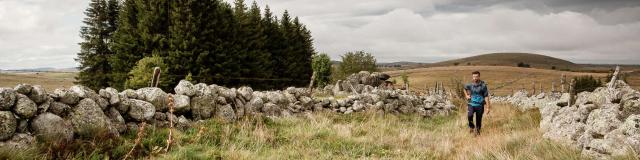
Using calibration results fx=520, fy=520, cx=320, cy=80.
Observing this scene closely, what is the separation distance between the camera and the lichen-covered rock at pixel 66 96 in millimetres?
8250

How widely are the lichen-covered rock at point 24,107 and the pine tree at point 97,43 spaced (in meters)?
31.8

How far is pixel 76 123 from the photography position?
811 centimetres

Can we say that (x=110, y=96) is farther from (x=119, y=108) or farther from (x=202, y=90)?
(x=202, y=90)

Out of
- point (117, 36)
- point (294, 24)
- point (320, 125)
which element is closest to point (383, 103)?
point (320, 125)

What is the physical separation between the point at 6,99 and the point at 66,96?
111 cm

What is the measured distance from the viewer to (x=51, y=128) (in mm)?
7527

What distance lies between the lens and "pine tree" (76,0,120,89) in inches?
1511

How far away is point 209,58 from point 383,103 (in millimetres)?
18921

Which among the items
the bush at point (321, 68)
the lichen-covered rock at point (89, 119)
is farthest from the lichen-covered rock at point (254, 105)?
the bush at point (321, 68)

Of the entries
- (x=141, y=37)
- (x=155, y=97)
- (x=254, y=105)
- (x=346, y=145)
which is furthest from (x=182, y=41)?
(x=346, y=145)

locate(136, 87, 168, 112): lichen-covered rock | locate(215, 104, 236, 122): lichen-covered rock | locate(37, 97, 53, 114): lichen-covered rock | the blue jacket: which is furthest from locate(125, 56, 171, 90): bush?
locate(37, 97, 53, 114): lichen-covered rock

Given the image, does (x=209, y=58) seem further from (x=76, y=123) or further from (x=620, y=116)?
(x=620, y=116)

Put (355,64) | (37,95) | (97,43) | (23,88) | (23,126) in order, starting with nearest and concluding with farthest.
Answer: (23,126), (23,88), (37,95), (97,43), (355,64)

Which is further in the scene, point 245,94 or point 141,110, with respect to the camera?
point 245,94
